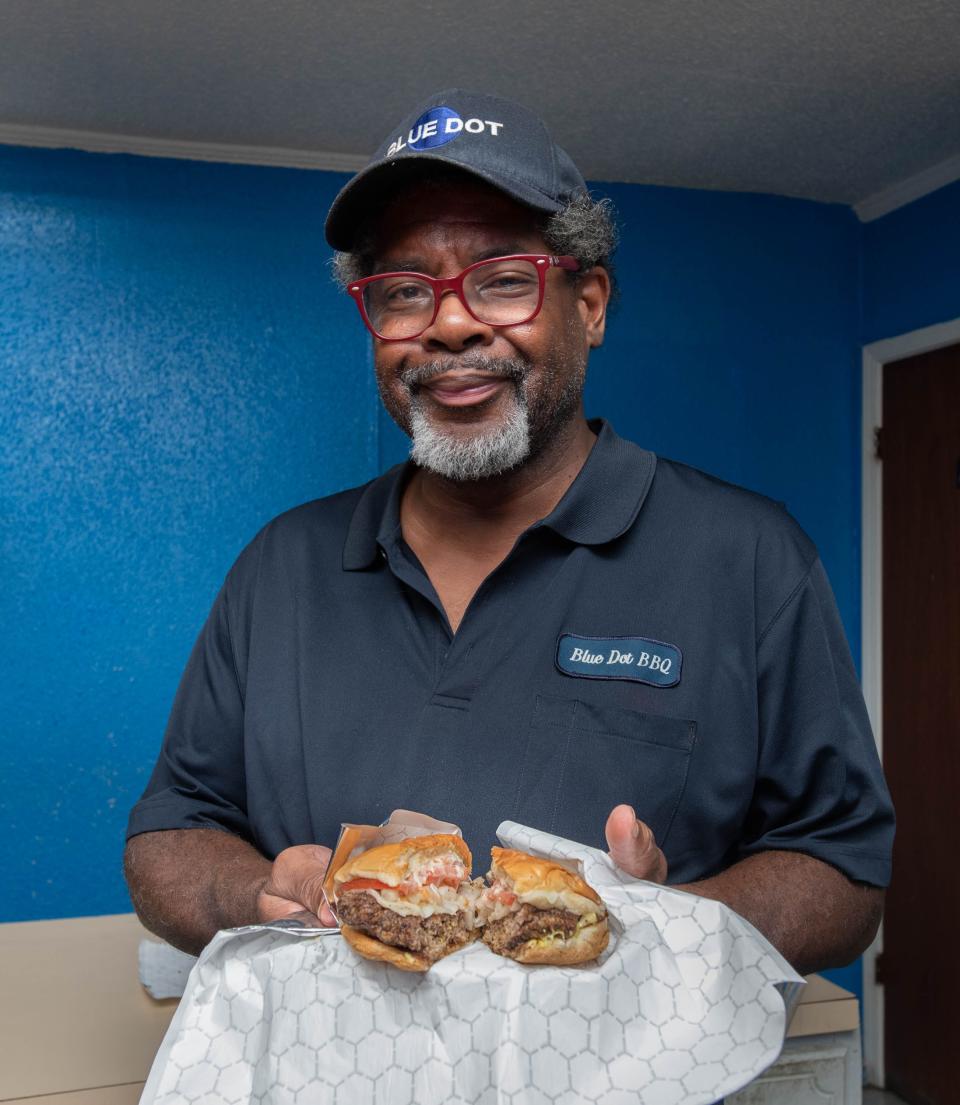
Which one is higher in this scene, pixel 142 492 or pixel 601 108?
pixel 601 108

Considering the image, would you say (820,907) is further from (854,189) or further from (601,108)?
(854,189)

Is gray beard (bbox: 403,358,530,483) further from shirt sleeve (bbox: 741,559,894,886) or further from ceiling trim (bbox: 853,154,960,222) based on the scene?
ceiling trim (bbox: 853,154,960,222)

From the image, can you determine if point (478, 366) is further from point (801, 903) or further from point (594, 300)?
point (801, 903)

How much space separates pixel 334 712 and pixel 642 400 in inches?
89.7

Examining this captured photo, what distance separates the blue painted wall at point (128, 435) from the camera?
297 centimetres

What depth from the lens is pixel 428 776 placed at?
51.1 inches

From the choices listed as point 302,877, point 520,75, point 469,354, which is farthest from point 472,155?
point 520,75

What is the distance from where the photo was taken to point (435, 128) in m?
1.37

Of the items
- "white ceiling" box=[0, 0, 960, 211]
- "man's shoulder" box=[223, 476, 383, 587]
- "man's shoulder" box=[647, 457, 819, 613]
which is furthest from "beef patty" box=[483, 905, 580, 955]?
"white ceiling" box=[0, 0, 960, 211]

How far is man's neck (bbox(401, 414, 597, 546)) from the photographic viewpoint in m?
1.49

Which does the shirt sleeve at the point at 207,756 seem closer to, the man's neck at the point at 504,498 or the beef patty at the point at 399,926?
the man's neck at the point at 504,498

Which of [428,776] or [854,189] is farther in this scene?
[854,189]

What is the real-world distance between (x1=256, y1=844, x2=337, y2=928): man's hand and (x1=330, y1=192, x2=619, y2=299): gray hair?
29.1 inches

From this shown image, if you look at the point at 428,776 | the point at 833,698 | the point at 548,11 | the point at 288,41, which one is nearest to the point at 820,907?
the point at 833,698
